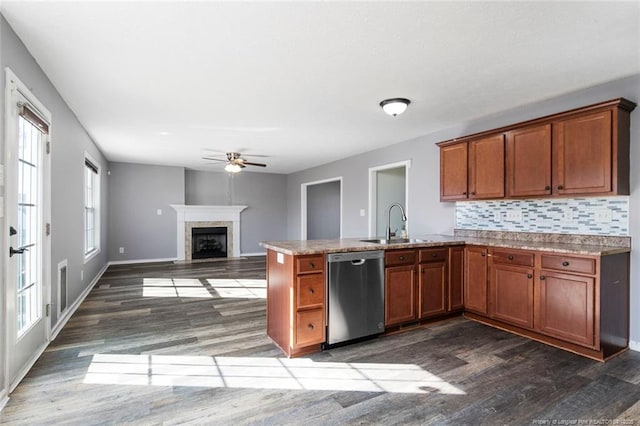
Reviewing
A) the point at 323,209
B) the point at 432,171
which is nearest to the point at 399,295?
the point at 432,171

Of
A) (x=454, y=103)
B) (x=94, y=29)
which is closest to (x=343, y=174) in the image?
(x=454, y=103)

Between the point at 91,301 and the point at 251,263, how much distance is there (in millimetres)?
3498

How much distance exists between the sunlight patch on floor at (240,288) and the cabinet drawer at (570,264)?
10.7 feet

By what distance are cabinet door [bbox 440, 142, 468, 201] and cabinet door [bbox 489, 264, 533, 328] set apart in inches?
39.8

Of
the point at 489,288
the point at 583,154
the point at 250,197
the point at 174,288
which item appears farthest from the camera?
the point at 250,197

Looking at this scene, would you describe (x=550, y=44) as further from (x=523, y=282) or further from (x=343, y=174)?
(x=343, y=174)

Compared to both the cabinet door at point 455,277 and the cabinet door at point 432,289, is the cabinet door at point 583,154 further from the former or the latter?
the cabinet door at point 432,289

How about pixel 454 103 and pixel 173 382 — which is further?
pixel 454 103

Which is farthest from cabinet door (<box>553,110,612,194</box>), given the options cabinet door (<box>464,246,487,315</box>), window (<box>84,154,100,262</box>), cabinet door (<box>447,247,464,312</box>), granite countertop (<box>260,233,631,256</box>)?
window (<box>84,154,100,262</box>)

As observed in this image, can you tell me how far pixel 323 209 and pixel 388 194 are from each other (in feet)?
11.4

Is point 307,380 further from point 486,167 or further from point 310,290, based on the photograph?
point 486,167

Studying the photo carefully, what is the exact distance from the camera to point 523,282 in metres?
3.03

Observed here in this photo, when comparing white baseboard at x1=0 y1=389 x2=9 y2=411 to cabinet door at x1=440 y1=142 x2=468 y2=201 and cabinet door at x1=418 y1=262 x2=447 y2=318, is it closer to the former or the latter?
cabinet door at x1=418 y1=262 x2=447 y2=318

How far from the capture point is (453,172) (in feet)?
13.1
